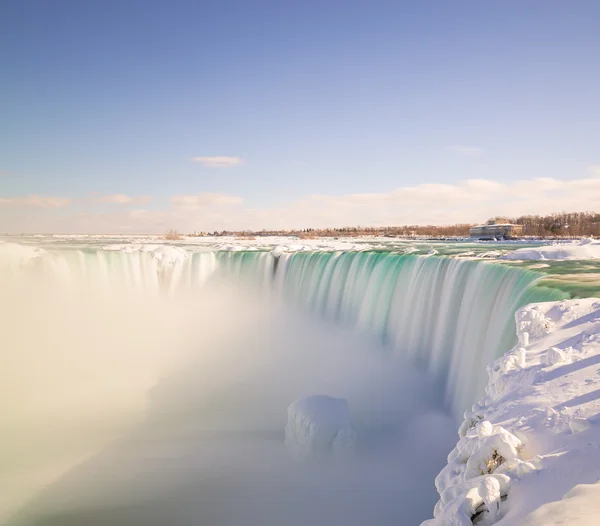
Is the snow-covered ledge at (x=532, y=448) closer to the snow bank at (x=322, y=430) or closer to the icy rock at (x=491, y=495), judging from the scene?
the icy rock at (x=491, y=495)

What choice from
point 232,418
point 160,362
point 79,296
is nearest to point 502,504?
point 232,418

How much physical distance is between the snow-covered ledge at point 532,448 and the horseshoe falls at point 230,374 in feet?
10.4

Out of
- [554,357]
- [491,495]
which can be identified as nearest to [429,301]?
[554,357]

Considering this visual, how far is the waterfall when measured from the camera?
8688 mm

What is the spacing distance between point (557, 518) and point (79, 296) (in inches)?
814

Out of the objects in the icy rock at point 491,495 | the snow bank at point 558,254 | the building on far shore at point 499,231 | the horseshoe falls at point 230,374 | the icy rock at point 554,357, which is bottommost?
the horseshoe falls at point 230,374

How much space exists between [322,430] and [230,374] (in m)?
7.13

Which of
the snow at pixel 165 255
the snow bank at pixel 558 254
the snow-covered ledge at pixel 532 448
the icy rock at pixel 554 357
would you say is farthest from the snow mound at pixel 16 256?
the icy rock at pixel 554 357

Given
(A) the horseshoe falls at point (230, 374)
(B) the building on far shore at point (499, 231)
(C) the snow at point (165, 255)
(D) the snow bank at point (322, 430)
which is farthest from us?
(B) the building on far shore at point (499, 231)

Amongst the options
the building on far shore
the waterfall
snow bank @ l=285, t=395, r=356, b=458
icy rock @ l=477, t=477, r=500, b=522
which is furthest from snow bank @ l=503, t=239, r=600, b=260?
the building on far shore

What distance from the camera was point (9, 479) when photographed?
8781 millimetres

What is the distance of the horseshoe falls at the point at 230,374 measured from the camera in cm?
763

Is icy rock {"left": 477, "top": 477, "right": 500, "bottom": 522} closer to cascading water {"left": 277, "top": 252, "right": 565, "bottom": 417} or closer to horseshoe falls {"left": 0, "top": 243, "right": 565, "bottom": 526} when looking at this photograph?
cascading water {"left": 277, "top": 252, "right": 565, "bottom": 417}

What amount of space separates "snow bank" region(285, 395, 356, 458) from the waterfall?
2.40m
